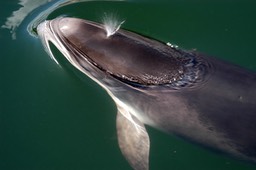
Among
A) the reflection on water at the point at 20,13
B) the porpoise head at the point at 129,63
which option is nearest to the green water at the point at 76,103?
the reflection on water at the point at 20,13

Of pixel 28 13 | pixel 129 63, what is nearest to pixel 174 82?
pixel 129 63

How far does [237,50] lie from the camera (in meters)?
6.64

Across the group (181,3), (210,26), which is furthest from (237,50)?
(181,3)

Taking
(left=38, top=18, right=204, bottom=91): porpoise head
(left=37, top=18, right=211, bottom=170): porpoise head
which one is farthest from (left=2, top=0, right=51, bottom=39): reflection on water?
(left=38, top=18, right=204, bottom=91): porpoise head

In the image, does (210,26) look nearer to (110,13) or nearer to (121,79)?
(110,13)

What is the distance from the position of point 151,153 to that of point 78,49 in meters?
1.85

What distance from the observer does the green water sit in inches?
220

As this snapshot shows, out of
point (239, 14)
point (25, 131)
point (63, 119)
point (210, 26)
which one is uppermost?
point (239, 14)

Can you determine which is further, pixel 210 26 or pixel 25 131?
pixel 210 26

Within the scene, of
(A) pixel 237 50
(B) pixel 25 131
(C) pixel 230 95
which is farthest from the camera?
(A) pixel 237 50

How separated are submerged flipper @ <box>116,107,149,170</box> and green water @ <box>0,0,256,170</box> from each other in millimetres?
193

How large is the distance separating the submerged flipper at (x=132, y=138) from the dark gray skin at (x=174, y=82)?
0.35m

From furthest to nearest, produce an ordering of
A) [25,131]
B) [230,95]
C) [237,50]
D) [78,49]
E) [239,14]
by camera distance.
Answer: [239,14] → [237,50] → [25,131] → [78,49] → [230,95]

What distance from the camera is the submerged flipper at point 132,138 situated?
17.8 feet
